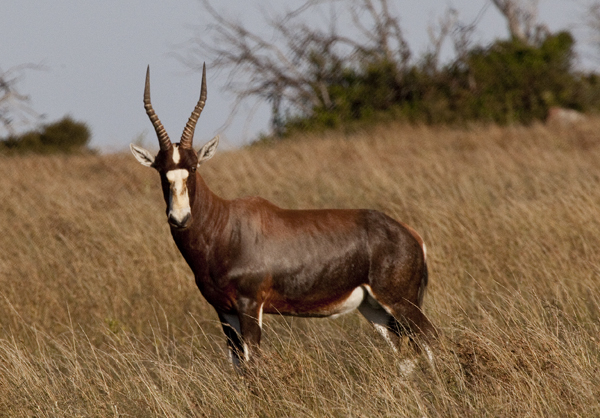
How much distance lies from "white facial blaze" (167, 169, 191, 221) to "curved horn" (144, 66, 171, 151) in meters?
0.29

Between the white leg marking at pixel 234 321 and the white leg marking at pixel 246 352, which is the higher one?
the white leg marking at pixel 234 321

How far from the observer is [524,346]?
17.2 feet

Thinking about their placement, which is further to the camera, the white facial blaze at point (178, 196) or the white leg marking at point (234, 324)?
the white leg marking at point (234, 324)

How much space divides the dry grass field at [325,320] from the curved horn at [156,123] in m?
1.55

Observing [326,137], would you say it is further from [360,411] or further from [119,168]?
[360,411]

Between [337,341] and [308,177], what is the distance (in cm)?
743

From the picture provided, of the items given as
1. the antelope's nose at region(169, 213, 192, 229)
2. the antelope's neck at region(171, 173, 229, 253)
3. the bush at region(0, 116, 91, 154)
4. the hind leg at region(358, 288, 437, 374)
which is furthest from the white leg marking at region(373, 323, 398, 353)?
the bush at region(0, 116, 91, 154)

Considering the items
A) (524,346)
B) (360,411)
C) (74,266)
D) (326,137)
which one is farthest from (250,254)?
(326,137)

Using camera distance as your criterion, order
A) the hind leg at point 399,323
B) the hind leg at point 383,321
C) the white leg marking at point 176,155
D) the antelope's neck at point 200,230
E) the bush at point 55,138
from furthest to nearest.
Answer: the bush at point 55,138 < the hind leg at point 383,321 < the hind leg at point 399,323 < the antelope's neck at point 200,230 < the white leg marking at point 176,155

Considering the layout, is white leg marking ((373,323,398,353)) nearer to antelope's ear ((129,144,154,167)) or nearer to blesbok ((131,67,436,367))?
blesbok ((131,67,436,367))

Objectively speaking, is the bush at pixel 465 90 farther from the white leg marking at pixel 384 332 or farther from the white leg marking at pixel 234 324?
the white leg marking at pixel 234 324

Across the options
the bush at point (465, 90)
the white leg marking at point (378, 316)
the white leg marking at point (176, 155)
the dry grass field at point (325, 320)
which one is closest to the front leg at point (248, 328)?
the dry grass field at point (325, 320)

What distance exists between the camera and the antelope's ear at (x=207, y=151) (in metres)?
5.77

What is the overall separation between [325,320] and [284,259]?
2.22 meters
